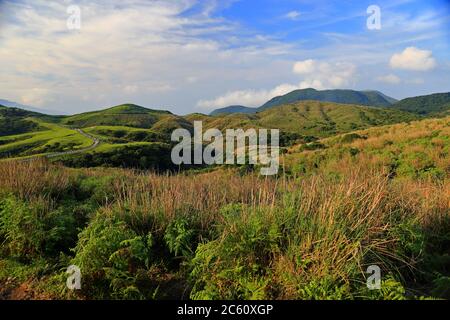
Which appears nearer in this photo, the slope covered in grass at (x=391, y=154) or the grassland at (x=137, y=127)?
the slope covered in grass at (x=391, y=154)

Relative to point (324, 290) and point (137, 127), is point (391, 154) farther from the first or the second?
point (137, 127)

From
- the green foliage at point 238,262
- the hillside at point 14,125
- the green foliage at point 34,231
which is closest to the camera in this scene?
the green foliage at point 238,262

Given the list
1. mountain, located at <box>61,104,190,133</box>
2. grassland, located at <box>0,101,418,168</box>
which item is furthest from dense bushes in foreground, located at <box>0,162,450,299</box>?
mountain, located at <box>61,104,190,133</box>

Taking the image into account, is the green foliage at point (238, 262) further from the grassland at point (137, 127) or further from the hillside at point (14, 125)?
the hillside at point (14, 125)

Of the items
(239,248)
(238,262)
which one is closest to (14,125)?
(239,248)

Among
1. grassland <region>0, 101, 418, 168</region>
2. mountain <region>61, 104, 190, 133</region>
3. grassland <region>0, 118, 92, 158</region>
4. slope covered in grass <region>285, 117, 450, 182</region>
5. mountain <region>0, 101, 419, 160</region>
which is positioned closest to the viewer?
slope covered in grass <region>285, 117, 450, 182</region>

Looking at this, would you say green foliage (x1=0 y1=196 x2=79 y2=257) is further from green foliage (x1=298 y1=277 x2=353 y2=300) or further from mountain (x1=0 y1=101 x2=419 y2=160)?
mountain (x1=0 y1=101 x2=419 y2=160)

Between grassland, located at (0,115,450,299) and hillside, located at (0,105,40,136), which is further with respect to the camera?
hillside, located at (0,105,40,136)

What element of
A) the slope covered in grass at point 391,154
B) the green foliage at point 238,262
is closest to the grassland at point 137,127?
the slope covered in grass at point 391,154

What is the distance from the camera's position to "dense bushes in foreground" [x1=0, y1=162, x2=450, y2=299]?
4262 mm

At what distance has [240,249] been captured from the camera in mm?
4594

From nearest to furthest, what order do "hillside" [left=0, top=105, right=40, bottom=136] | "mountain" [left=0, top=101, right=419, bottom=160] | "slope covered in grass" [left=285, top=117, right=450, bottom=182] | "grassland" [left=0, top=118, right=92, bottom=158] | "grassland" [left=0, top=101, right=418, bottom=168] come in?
"slope covered in grass" [left=285, top=117, right=450, bottom=182] → "grassland" [left=0, top=101, right=418, bottom=168] → "grassland" [left=0, top=118, right=92, bottom=158] → "mountain" [left=0, top=101, right=419, bottom=160] → "hillside" [left=0, top=105, right=40, bottom=136]

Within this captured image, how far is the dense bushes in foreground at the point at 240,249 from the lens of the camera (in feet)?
14.0
